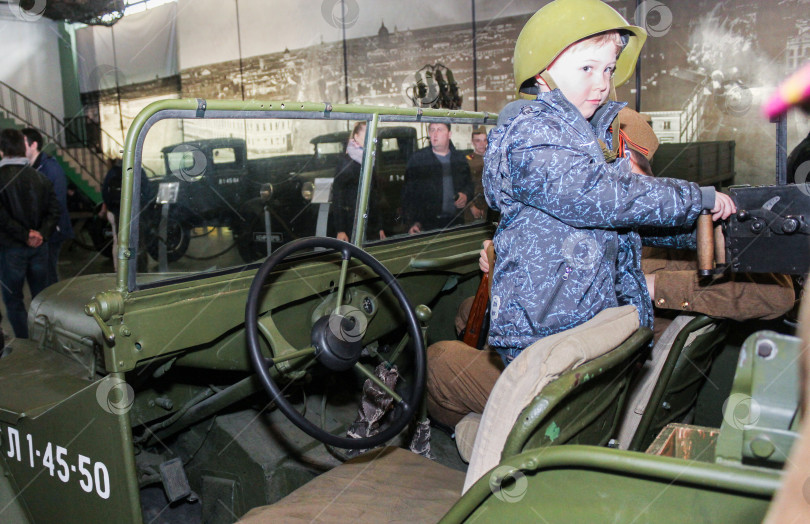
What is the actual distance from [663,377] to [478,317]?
0.94 meters

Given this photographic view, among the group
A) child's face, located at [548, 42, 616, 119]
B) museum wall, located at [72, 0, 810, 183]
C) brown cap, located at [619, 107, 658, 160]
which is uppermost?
museum wall, located at [72, 0, 810, 183]

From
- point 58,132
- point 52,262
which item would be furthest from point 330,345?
point 58,132

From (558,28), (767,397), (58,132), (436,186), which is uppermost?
(58,132)

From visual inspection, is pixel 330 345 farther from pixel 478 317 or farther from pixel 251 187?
pixel 478 317

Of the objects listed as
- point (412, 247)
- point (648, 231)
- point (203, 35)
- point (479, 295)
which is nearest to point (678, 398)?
point (648, 231)

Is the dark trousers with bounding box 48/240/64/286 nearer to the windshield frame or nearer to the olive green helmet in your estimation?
the windshield frame

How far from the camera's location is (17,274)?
196 inches

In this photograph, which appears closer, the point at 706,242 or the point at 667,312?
the point at 706,242

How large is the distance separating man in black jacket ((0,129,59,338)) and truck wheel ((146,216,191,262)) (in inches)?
131

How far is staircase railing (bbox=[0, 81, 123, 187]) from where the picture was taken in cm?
1287

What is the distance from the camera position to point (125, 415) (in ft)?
6.38

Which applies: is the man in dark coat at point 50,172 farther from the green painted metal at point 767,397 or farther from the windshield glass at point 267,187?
the green painted metal at point 767,397

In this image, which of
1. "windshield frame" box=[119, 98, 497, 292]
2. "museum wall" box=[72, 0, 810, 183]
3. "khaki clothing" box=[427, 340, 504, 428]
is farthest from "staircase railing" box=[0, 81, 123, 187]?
"khaki clothing" box=[427, 340, 504, 428]

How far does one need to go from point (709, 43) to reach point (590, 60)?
16.8 ft
